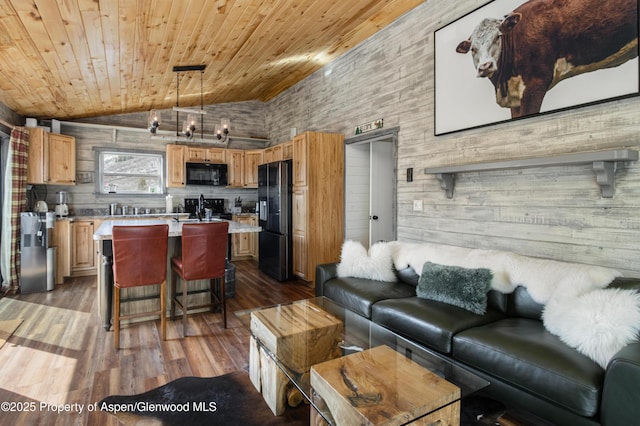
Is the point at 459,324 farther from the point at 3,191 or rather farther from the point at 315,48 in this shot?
the point at 3,191

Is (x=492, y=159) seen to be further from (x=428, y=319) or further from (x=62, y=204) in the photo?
(x=62, y=204)

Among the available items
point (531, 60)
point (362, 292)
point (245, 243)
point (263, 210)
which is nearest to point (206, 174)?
point (245, 243)

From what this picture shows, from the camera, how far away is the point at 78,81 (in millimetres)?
3922

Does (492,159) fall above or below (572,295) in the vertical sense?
above

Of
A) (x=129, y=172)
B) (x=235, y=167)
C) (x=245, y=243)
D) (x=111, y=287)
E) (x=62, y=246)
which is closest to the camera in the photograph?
(x=111, y=287)

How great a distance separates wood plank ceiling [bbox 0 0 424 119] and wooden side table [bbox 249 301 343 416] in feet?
8.37

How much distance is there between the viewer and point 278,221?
5.29 meters

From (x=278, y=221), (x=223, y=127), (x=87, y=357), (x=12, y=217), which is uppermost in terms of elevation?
(x=223, y=127)

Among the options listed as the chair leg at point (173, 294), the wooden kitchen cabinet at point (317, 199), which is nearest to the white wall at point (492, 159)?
the wooden kitchen cabinet at point (317, 199)

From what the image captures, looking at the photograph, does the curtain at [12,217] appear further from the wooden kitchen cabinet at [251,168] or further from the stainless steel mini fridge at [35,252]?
the wooden kitchen cabinet at [251,168]

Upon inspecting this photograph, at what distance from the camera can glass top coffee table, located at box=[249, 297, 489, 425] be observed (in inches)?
52.0

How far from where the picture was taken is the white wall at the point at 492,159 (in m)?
2.25

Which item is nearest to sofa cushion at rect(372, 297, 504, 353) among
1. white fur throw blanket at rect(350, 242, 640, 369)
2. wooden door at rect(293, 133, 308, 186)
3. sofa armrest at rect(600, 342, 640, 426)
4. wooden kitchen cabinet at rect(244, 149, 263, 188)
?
white fur throw blanket at rect(350, 242, 640, 369)

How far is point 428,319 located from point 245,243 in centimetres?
513
